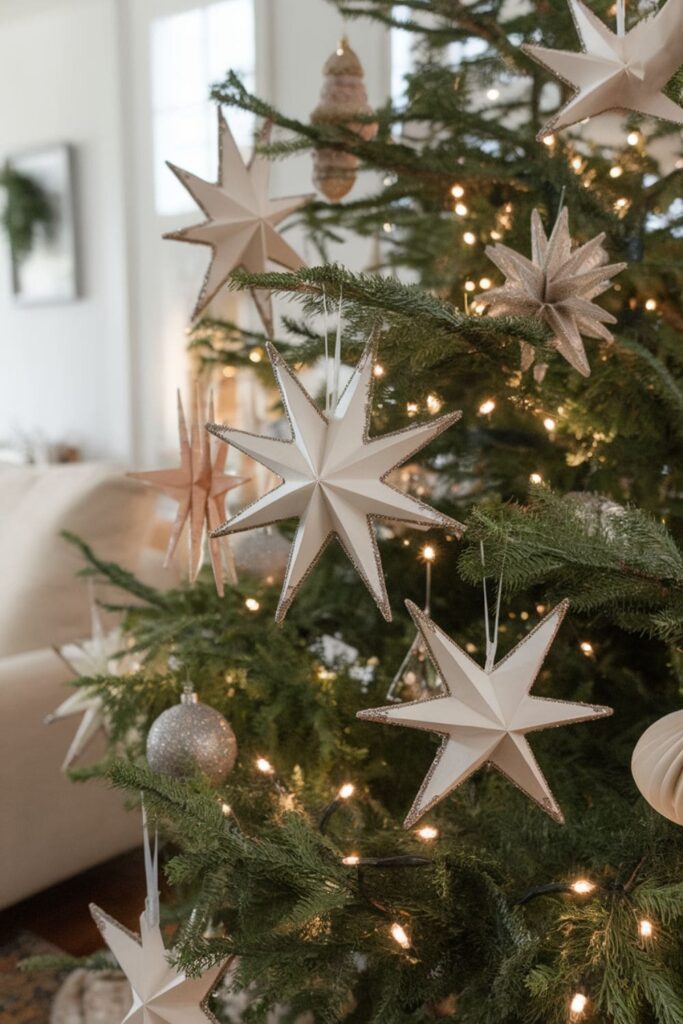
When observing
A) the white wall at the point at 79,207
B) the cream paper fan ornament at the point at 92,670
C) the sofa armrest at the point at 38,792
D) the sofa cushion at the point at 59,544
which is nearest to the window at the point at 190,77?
the white wall at the point at 79,207

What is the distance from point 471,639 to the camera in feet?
3.34

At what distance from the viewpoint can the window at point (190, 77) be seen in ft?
11.6

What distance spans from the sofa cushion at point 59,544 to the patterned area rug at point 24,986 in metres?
0.48

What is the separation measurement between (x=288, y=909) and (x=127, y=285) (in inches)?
146

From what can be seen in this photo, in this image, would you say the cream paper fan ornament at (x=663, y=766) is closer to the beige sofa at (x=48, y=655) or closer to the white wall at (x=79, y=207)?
the beige sofa at (x=48, y=655)

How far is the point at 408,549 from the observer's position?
42.6 inches

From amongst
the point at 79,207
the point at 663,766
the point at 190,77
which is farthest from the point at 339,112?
the point at 79,207

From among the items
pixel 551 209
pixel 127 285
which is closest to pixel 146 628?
pixel 551 209

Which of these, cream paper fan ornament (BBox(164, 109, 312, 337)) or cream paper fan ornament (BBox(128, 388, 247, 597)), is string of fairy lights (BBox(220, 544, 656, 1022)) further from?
cream paper fan ornament (BBox(164, 109, 312, 337))

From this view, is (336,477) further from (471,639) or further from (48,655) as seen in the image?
(48,655)

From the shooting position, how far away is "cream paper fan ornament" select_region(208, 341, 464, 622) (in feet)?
1.93

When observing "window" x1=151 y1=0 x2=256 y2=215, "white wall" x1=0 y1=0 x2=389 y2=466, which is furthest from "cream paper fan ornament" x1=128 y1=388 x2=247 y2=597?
"window" x1=151 y1=0 x2=256 y2=215

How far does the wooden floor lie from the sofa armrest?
8 cm

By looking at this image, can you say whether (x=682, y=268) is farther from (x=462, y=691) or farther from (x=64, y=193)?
(x=64, y=193)
